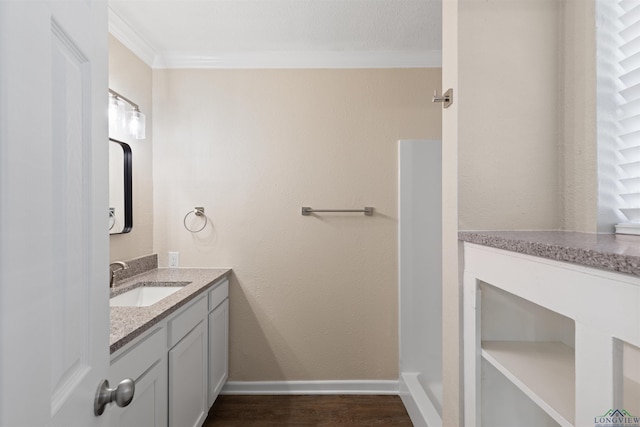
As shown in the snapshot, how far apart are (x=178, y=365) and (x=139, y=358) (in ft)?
1.32

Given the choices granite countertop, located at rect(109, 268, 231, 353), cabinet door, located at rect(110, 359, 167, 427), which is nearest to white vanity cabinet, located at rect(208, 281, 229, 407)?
granite countertop, located at rect(109, 268, 231, 353)

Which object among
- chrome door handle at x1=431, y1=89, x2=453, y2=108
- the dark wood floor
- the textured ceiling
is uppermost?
the textured ceiling

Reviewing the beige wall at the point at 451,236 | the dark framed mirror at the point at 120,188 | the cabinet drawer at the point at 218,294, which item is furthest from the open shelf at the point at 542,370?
the dark framed mirror at the point at 120,188

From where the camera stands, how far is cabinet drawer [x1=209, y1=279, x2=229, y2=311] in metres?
2.09

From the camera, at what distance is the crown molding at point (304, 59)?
2.44 meters

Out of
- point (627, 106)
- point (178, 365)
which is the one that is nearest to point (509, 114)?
point (627, 106)

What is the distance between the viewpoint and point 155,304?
4.91 feet

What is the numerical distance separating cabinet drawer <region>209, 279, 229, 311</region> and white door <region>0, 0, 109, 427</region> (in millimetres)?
1448

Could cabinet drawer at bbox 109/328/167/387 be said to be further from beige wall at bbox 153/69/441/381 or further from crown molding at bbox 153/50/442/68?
crown molding at bbox 153/50/442/68

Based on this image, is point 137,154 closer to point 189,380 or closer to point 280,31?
point 280,31

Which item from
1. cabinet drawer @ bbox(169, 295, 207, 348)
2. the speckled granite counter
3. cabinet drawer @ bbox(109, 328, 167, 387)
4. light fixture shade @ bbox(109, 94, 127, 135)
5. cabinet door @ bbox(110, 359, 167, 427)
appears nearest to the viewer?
the speckled granite counter

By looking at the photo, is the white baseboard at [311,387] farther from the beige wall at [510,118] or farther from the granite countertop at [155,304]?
the beige wall at [510,118]

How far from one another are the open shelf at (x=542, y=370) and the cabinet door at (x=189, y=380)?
1306mm

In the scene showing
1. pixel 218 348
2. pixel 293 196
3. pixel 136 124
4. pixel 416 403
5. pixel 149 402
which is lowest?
pixel 416 403
